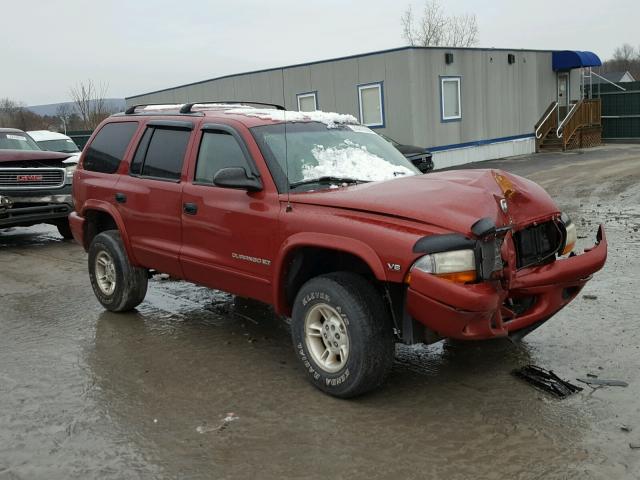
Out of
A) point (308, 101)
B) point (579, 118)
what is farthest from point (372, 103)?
point (579, 118)

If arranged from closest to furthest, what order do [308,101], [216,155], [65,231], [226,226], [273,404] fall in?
[273,404], [226,226], [216,155], [65,231], [308,101]

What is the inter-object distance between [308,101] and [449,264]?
64.4 feet

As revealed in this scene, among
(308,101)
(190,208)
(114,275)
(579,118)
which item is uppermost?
(308,101)

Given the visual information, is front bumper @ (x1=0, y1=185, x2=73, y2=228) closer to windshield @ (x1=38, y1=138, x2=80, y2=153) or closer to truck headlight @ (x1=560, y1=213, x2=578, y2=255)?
truck headlight @ (x1=560, y1=213, x2=578, y2=255)

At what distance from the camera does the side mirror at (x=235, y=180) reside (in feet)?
14.8

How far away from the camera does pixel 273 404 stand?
419cm

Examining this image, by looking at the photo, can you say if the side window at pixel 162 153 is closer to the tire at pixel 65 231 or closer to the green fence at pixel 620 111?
the tire at pixel 65 231

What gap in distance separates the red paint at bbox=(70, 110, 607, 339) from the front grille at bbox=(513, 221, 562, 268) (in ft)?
0.22

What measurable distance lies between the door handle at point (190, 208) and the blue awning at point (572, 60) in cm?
2315

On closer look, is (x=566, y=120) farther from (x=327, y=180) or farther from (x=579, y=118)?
(x=327, y=180)

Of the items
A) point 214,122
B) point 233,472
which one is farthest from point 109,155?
point 233,472

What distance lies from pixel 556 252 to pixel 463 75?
18.4m

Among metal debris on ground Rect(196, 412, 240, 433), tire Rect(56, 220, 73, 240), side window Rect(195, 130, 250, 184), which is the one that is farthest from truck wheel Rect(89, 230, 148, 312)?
tire Rect(56, 220, 73, 240)

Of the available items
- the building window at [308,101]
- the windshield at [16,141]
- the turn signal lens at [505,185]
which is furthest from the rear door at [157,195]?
the building window at [308,101]
